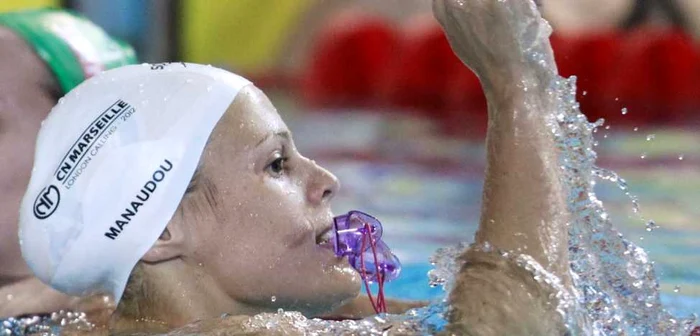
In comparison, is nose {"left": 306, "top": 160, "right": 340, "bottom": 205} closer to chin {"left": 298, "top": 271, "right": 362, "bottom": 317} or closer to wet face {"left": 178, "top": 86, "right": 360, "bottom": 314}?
wet face {"left": 178, "top": 86, "right": 360, "bottom": 314}

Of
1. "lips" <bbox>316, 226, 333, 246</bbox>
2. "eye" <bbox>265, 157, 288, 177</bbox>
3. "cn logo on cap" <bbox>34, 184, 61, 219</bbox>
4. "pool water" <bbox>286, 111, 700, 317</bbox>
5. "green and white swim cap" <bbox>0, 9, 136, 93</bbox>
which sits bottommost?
"cn logo on cap" <bbox>34, 184, 61, 219</bbox>

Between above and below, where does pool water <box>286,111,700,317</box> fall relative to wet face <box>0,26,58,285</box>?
above

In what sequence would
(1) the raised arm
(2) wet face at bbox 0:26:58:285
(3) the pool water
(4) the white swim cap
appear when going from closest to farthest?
(1) the raised arm < (4) the white swim cap < (2) wet face at bbox 0:26:58:285 < (3) the pool water

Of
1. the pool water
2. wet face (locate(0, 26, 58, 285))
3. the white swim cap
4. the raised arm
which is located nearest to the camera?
the raised arm

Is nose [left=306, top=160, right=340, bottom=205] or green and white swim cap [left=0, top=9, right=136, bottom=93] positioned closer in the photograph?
nose [left=306, top=160, right=340, bottom=205]

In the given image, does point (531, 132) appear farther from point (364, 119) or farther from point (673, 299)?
point (364, 119)

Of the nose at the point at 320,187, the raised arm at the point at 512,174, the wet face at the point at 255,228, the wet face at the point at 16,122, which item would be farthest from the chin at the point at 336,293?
the wet face at the point at 16,122

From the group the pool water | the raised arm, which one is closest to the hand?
the raised arm

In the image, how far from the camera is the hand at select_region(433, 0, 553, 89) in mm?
1560

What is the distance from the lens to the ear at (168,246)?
5.56 feet

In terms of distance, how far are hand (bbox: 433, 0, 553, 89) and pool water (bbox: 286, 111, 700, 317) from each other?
132 cm

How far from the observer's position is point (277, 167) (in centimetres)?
172

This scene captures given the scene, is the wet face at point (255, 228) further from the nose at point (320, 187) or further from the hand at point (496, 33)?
the hand at point (496, 33)

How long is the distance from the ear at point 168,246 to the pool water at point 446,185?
1260mm
